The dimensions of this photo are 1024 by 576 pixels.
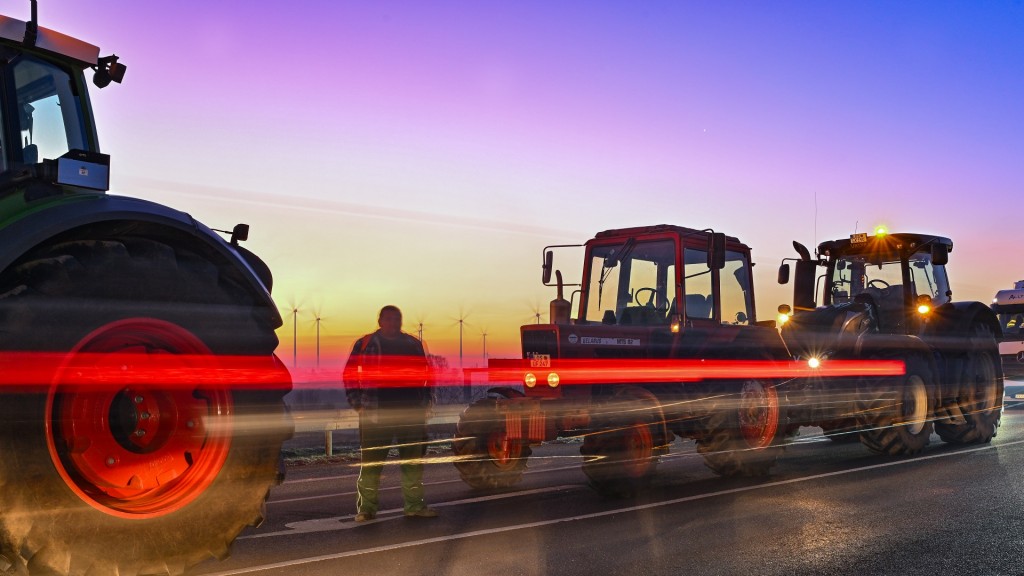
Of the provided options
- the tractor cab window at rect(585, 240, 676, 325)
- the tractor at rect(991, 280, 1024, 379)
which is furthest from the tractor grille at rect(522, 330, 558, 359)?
the tractor at rect(991, 280, 1024, 379)

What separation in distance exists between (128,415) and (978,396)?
14175mm

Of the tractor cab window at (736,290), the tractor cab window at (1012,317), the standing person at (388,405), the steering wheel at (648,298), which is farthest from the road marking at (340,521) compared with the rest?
the tractor cab window at (1012,317)

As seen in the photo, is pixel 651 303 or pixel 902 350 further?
pixel 902 350

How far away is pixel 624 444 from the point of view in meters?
9.13

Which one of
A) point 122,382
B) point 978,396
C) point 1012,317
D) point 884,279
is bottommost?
point 978,396

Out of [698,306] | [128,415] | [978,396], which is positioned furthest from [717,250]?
[128,415]

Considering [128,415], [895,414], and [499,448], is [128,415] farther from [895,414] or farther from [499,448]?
[895,414]

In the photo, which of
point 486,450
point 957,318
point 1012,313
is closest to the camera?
point 486,450

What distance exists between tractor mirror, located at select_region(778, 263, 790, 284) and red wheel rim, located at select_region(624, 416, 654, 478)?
570 cm

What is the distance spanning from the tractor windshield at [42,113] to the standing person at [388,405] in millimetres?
4269

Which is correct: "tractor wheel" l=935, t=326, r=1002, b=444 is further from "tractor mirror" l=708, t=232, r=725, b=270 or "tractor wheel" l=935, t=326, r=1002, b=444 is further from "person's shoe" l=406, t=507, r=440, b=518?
"person's shoe" l=406, t=507, r=440, b=518

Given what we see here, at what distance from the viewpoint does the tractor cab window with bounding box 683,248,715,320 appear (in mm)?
10719

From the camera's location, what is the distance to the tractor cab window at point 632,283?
1078 centimetres

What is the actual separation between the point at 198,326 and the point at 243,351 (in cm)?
19
